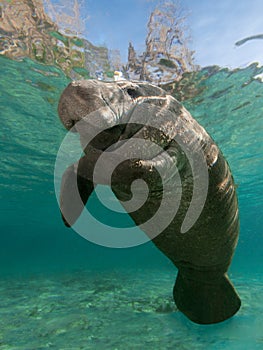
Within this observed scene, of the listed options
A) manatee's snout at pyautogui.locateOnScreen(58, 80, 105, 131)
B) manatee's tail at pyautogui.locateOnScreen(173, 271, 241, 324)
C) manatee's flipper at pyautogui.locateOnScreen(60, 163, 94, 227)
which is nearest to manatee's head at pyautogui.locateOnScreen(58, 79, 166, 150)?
manatee's snout at pyautogui.locateOnScreen(58, 80, 105, 131)

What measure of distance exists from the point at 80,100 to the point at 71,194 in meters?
1.21

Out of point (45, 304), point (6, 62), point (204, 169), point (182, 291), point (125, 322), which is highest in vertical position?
point (6, 62)

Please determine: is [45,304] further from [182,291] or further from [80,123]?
[80,123]

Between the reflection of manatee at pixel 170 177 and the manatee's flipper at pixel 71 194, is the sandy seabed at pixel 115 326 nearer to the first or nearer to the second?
the reflection of manatee at pixel 170 177

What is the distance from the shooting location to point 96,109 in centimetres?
200

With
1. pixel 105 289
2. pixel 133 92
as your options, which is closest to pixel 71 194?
pixel 133 92

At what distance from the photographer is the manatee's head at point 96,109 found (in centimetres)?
200

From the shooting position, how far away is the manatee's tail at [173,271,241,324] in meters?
4.05

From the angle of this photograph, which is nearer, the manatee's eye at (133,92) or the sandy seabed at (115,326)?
the manatee's eye at (133,92)

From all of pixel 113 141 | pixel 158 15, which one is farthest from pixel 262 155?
pixel 113 141

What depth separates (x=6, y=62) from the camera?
27.4 feet

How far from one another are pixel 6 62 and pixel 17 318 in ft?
23.4

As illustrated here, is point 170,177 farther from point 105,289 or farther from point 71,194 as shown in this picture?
point 105,289

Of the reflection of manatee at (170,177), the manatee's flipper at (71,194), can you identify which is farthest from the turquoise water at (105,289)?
the manatee's flipper at (71,194)
